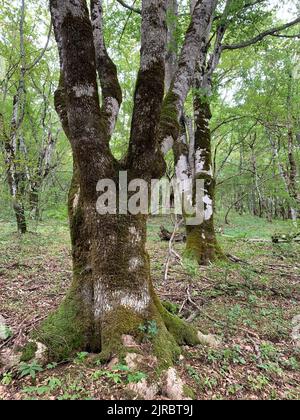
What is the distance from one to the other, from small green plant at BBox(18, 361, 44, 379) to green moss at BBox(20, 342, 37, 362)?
106 millimetres

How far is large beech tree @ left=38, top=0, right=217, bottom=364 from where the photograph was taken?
8.27 feet

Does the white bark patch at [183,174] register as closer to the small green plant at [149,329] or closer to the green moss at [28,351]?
the small green plant at [149,329]

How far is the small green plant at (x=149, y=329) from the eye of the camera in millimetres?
2604

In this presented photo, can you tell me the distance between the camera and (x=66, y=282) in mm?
4930

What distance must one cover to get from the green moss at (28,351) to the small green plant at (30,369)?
11 cm

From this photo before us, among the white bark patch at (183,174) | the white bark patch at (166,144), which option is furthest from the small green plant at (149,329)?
the white bark patch at (183,174)

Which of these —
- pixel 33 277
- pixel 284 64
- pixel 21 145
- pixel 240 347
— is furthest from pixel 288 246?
pixel 21 145

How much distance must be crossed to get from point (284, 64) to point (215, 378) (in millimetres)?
13256

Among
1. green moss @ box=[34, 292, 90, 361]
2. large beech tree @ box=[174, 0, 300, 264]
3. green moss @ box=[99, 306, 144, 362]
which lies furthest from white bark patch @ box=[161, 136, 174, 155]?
large beech tree @ box=[174, 0, 300, 264]

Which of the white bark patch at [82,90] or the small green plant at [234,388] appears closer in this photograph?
the small green plant at [234,388]

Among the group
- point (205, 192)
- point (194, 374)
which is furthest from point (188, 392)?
point (205, 192)

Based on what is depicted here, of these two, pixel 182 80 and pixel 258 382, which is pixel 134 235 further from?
pixel 182 80

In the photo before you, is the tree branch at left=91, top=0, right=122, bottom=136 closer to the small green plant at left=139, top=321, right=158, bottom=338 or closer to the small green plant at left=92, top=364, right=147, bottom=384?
the small green plant at left=139, top=321, right=158, bottom=338
